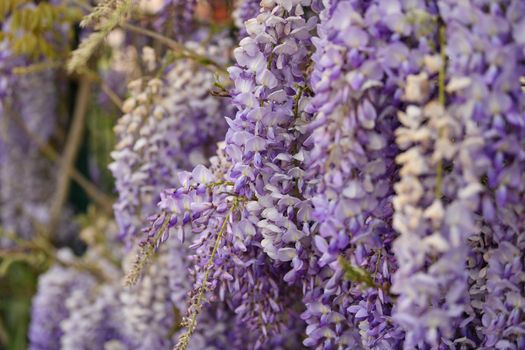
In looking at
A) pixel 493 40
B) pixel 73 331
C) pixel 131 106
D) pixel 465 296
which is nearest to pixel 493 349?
pixel 465 296

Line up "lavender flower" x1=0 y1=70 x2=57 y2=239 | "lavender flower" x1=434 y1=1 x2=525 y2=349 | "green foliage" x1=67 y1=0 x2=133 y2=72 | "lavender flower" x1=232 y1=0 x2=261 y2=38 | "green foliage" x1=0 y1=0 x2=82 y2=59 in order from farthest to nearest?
"lavender flower" x1=0 y1=70 x2=57 y2=239, "green foliage" x1=0 y1=0 x2=82 y2=59, "lavender flower" x1=232 y1=0 x2=261 y2=38, "green foliage" x1=67 y1=0 x2=133 y2=72, "lavender flower" x1=434 y1=1 x2=525 y2=349

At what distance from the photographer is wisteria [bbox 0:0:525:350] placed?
2.27 feet

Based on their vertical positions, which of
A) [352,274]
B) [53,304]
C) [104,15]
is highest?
[104,15]

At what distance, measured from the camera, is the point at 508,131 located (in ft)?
2.34

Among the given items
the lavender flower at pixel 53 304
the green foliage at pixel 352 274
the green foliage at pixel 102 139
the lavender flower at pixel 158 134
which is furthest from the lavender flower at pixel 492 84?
the green foliage at pixel 102 139

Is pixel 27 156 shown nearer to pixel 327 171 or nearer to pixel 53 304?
pixel 53 304

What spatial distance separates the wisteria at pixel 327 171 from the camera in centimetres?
69

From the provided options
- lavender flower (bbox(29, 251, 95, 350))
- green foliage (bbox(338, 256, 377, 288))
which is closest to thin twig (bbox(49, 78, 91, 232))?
lavender flower (bbox(29, 251, 95, 350))

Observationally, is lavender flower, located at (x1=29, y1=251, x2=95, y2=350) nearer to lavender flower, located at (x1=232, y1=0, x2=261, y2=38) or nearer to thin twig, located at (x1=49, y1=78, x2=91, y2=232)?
thin twig, located at (x1=49, y1=78, x2=91, y2=232)

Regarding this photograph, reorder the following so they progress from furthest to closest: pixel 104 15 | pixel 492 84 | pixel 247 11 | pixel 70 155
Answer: pixel 70 155
pixel 247 11
pixel 104 15
pixel 492 84

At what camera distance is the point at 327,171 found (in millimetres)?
771

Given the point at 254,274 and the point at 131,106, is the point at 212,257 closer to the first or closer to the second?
the point at 254,274

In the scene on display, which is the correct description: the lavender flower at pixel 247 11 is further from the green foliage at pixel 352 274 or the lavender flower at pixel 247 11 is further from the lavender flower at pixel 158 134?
the green foliage at pixel 352 274

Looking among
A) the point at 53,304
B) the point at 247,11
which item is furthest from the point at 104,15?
the point at 53,304
